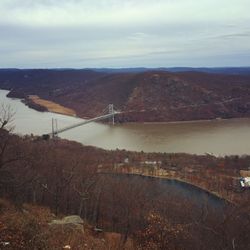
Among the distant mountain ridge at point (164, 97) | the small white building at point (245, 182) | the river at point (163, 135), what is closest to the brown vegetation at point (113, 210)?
the small white building at point (245, 182)

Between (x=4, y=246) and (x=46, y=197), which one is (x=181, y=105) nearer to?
(x=46, y=197)

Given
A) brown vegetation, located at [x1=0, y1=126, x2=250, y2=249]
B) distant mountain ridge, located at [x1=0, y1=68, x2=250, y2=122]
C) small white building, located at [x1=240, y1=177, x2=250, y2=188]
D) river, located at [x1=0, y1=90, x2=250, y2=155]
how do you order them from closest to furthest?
brown vegetation, located at [x1=0, y1=126, x2=250, y2=249]
small white building, located at [x1=240, y1=177, x2=250, y2=188]
river, located at [x1=0, y1=90, x2=250, y2=155]
distant mountain ridge, located at [x1=0, y1=68, x2=250, y2=122]

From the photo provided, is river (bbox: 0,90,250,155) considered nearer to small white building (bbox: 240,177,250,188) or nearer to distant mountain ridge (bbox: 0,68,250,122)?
distant mountain ridge (bbox: 0,68,250,122)

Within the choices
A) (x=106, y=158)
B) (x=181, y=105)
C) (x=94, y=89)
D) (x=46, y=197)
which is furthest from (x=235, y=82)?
(x=46, y=197)

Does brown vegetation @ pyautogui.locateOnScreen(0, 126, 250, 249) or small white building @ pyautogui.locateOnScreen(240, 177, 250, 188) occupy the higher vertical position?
brown vegetation @ pyautogui.locateOnScreen(0, 126, 250, 249)

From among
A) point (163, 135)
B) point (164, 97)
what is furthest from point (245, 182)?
point (164, 97)

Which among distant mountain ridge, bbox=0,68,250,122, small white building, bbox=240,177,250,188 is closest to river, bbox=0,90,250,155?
distant mountain ridge, bbox=0,68,250,122

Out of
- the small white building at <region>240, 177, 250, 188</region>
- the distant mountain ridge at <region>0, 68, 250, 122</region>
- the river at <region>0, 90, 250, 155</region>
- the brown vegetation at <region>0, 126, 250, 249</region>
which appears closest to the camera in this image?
the brown vegetation at <region>0, 126, 250, 249</region>

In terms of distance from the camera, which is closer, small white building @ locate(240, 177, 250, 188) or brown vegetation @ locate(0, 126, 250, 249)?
brown vegetation @ locate(0, 126, 250, 249)
